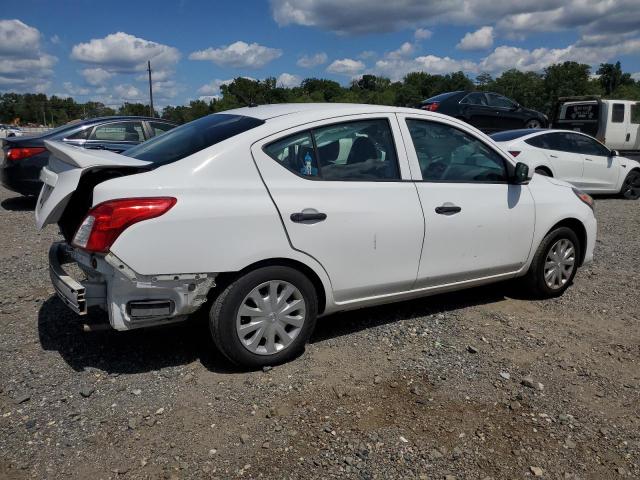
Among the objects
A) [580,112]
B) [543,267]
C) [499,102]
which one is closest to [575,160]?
[499,102]

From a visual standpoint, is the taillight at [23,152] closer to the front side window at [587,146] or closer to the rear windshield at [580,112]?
the front side window at [587,146]

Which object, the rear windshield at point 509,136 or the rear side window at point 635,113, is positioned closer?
the rear windshield at point 509,136

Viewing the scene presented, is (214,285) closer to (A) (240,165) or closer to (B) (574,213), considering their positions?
A: (A) (240,165)

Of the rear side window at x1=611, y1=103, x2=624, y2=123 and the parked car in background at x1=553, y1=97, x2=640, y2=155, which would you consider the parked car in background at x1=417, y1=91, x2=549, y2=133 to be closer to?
the parked car in background at x1=553, y1=97, x2=640, y2=155

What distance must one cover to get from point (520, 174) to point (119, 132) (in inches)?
274

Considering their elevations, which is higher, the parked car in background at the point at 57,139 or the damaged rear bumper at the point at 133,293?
the parked car in background at the point at 57,139

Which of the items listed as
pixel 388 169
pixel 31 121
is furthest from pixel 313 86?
pixel 388 169

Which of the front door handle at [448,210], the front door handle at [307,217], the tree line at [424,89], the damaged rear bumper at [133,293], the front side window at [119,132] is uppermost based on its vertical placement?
the tree line at [424,89]

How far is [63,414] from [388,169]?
8.42 ft

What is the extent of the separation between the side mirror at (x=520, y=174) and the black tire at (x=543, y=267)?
64cm

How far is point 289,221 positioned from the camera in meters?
3.31

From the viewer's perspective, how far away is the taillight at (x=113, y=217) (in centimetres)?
291

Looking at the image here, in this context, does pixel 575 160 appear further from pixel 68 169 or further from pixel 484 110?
pixel 68 169

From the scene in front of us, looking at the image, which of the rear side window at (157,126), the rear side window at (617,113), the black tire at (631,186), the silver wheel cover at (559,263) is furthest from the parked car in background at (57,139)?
the rear side window at (617,113)
